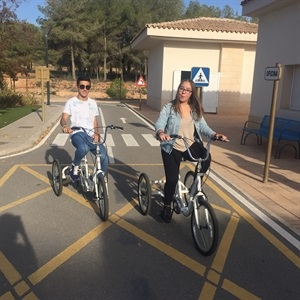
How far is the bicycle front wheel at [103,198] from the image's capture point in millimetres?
4605

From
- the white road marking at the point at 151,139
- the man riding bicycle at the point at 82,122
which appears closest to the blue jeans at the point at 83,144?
the man riding bicycle at the point at 82,122

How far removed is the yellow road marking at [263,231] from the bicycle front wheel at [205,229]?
90cm

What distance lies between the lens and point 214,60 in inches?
860

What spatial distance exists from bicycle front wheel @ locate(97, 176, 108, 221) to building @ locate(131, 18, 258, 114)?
1709 cm

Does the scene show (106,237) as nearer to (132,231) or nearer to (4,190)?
(132,231)

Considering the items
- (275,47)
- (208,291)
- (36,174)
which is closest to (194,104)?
(208,291)

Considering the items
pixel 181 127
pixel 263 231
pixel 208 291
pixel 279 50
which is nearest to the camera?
pixel 208 291

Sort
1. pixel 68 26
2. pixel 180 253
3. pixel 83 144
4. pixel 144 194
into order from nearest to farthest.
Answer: pixel 180 253 → pixel 144 194 → pixel 83 144 → pixel 68 26

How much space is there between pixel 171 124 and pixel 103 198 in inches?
52.7

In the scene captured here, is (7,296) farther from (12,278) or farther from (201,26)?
(201,26)

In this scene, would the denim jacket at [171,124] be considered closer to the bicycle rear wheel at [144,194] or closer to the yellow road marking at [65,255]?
the bicycle rear wheel at [144,194]

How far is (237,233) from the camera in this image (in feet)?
14.8

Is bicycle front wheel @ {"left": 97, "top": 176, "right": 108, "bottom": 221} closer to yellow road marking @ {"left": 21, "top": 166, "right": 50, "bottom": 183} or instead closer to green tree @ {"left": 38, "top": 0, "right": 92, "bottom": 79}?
yellow road marking @ {"left": 21, "top": 166, "right": 50, "bottom": 183}

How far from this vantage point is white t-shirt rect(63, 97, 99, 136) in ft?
17.7
